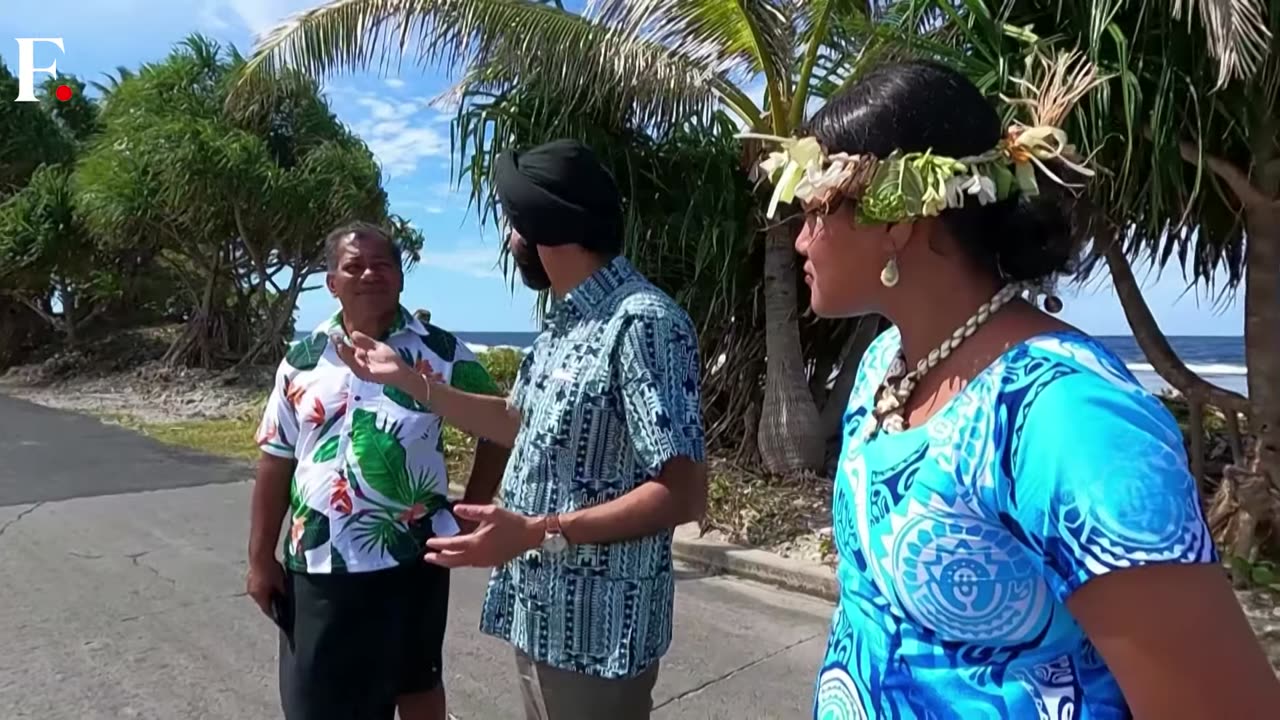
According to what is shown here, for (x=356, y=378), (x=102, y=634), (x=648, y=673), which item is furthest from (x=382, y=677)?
(x=102, y=634)

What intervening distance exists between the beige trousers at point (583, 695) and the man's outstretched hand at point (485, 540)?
0.29 metres

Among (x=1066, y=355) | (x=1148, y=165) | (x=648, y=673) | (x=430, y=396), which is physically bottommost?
(x=648, y=673)

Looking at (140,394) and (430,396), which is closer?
(430,396)

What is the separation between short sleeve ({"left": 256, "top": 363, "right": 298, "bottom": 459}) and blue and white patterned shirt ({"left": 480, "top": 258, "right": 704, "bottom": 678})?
96cm

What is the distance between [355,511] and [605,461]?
3.04ft

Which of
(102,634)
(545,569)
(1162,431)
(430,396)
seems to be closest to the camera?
(1162,431)

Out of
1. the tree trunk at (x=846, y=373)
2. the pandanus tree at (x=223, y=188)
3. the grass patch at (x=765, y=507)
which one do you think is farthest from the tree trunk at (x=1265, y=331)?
the pandanus tree at (x=223, y=188)

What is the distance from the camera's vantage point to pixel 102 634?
4.54 meters

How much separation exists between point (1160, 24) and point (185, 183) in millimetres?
12561

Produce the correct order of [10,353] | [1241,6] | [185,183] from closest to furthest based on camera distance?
[1241,6] < [185,183] < [10,353]

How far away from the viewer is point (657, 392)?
188cm

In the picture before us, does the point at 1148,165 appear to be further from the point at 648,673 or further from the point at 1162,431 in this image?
the point at 1162,431

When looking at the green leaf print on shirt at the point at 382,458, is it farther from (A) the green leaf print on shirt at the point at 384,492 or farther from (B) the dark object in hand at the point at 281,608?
(B) the dark object in hand at the point at 281,608

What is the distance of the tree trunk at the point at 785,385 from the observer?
7.23m
